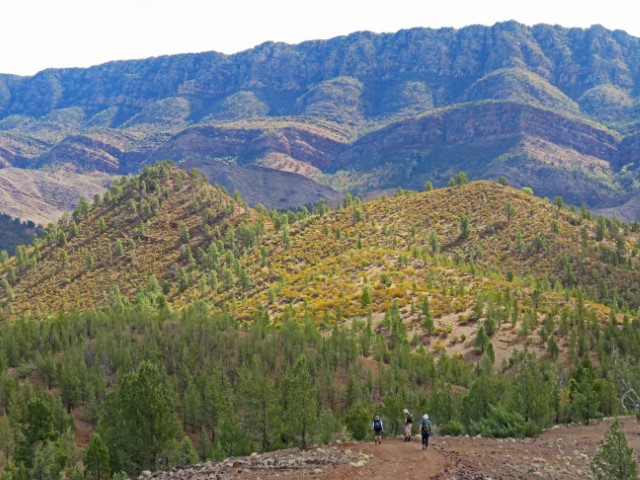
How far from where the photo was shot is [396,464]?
42.0 metres

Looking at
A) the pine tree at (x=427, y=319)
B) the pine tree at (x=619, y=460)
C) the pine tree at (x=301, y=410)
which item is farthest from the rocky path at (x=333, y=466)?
the pine tree at (x=427, y=319)

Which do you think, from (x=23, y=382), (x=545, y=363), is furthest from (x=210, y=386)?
(x=545, y=363)

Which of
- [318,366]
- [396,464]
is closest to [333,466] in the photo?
[396,464]

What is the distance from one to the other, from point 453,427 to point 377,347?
226 ft

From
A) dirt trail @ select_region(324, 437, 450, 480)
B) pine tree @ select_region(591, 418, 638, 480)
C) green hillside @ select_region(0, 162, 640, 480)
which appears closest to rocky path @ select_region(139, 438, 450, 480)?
dirt trail @ select_region(324, 437, 450, 480)

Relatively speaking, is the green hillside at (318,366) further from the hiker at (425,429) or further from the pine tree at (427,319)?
the hiker at (425,429)

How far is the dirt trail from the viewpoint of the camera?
3944 cm

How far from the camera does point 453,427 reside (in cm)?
5862

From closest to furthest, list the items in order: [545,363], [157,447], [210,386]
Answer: [157,447] < [210,386] < [545,363]

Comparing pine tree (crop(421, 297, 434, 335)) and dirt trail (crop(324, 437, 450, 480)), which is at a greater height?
dirt trail (crop(324, 437, 450, 480))

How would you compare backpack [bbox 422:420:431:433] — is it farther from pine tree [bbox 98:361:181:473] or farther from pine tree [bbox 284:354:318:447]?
pine tree [bbox 98:361:181:473]

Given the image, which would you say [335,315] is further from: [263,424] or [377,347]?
[263,424]

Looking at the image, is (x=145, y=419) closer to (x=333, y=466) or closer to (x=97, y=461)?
(x=97, y=461)

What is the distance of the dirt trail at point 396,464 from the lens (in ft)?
129
